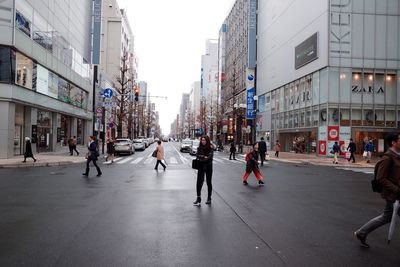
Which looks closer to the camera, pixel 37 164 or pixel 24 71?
pixel 37 164

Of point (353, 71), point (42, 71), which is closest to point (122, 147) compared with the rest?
point (42, 71)

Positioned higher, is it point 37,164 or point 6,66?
point 6,66

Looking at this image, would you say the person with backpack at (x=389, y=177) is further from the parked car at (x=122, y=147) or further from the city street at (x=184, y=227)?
the parked car at (x=122, y=147)

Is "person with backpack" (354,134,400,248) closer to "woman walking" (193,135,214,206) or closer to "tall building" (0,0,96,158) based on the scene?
"woman walking" (193,135,214,206)

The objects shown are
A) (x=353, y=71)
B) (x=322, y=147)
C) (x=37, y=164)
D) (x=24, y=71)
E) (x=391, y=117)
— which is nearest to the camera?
(x=37, y=164)

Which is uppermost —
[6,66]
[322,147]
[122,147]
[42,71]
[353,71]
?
[353,71]

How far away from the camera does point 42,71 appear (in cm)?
2867

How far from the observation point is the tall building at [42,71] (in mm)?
23078

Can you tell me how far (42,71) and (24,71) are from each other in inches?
131

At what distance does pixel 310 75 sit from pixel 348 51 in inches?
180

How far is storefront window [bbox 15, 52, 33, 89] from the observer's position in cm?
2440

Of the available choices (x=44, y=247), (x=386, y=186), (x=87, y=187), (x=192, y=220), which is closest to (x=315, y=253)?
(x=386, y=186)

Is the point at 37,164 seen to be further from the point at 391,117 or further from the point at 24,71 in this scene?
the point at 391,117

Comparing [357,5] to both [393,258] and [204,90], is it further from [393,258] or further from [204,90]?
[204,90]
